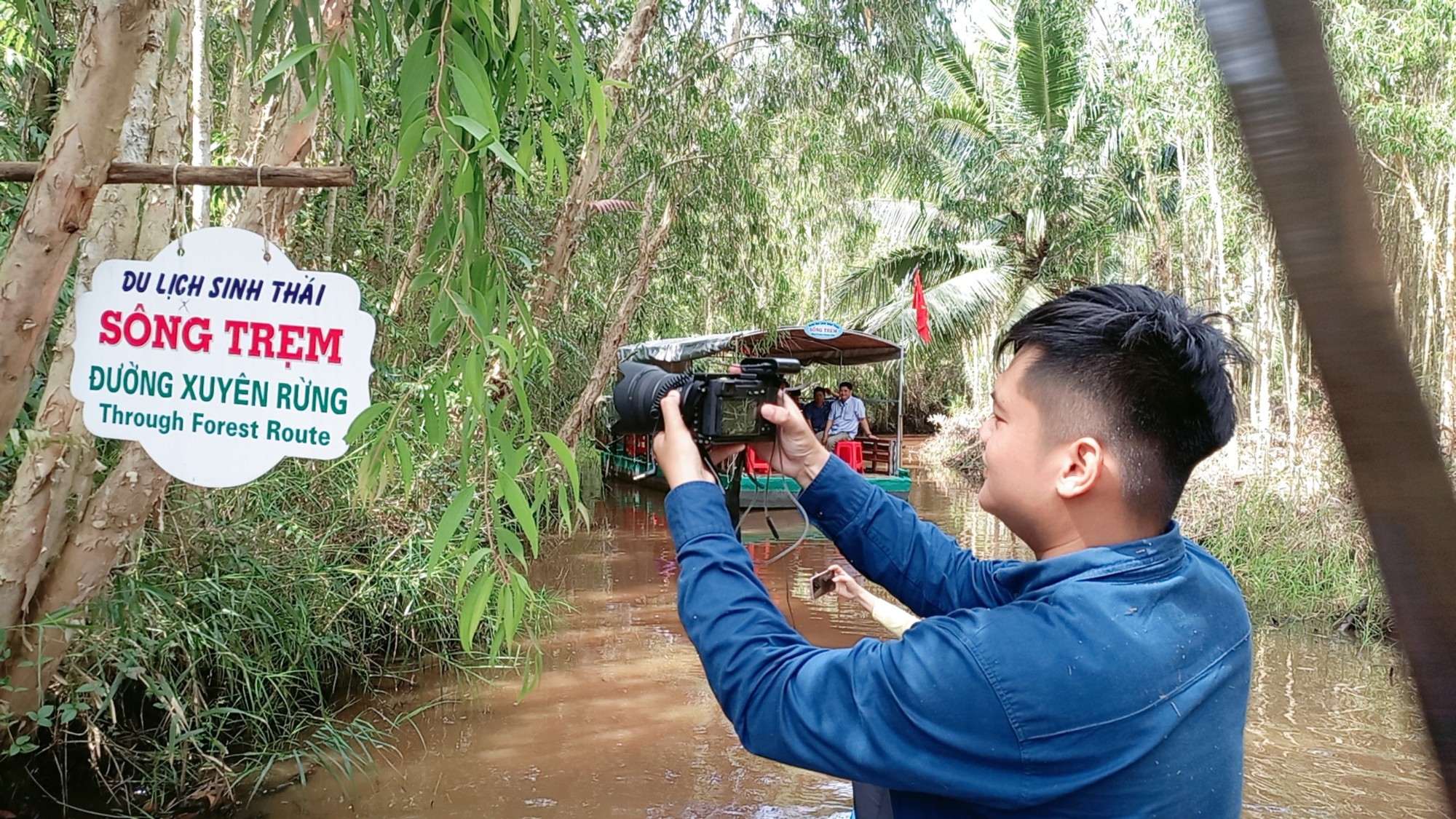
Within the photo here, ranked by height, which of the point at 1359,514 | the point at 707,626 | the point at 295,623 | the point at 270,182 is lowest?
the point at 295,623

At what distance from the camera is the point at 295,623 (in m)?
4.11

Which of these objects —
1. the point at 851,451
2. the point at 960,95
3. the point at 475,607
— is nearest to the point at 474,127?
the point at 475,607

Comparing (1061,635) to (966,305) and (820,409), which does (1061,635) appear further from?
(966,305)

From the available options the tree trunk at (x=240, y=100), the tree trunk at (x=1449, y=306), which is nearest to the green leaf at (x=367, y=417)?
the tree trunk at (x=240, y=100)

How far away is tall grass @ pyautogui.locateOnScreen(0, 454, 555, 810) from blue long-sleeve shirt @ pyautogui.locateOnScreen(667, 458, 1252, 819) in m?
2.15

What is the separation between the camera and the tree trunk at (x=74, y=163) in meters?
1.90

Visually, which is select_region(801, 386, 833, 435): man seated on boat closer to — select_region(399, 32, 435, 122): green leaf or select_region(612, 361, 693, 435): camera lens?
select_region(612, 361, 693, 435): camera lens

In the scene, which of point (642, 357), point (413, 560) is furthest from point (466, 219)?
point (642, 357)

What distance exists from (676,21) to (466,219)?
6823 millimetres

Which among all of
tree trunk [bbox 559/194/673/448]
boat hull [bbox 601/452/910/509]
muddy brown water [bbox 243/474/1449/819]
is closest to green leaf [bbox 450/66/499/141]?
muddy brown water [bbox 243/474/1449/819]

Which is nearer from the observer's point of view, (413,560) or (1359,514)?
(1359,514)

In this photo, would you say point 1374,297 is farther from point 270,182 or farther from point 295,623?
point 295,623

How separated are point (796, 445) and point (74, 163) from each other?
1.47 metres

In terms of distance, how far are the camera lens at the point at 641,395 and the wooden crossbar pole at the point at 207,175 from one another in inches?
27.3
